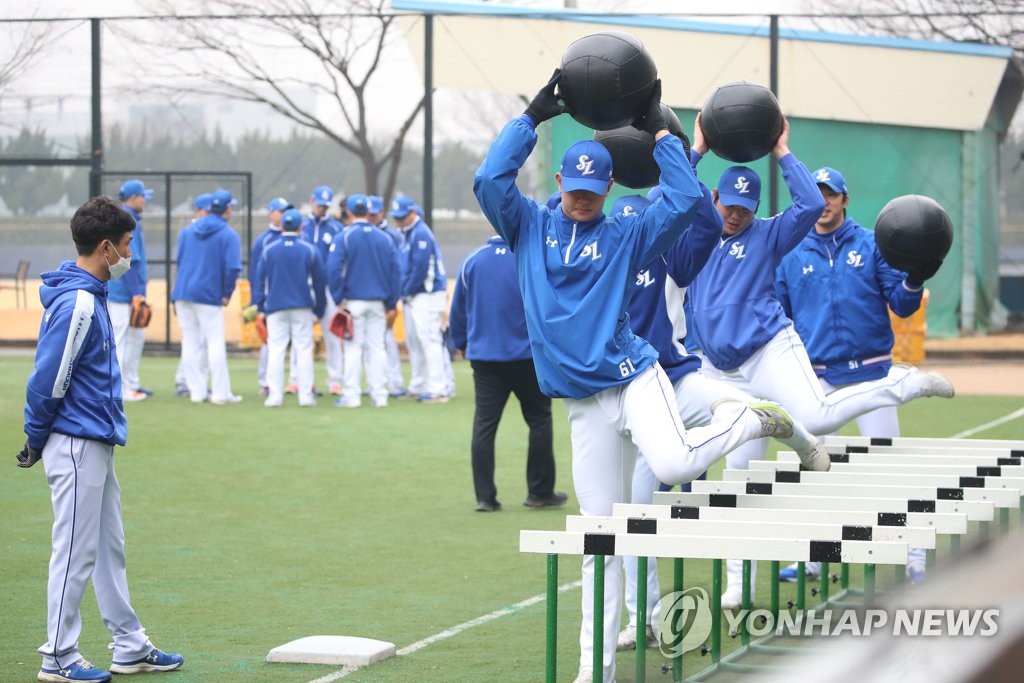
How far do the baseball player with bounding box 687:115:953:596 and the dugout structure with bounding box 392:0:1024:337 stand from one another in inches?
592

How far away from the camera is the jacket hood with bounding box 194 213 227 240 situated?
16328mm

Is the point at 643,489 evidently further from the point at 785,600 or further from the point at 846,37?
the point at 846,37

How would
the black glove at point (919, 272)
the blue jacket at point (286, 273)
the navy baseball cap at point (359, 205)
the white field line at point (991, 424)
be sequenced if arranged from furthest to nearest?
the navy baseball cap at point (359, 205), the blue jacket at point (286, 273), the white field line at point (991, 424), the black glove at point (919, 272)

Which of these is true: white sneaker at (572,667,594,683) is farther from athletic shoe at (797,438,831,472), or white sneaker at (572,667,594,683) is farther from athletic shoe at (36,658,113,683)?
athletic shoe at (36,658,113,683)

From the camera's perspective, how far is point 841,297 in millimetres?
7605

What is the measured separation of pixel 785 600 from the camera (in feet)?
23.5

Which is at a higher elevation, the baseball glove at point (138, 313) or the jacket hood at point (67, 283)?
the jacket hood at point (67, 283)

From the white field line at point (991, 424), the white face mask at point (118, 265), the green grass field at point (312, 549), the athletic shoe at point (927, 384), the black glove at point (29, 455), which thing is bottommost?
the green grass field at point (312, 549)

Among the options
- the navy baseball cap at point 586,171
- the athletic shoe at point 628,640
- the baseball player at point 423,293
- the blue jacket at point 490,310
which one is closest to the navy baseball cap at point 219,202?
the baseball player at point 423,293

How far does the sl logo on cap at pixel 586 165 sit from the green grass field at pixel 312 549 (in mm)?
2001

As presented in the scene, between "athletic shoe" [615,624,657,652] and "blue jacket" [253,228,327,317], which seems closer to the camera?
"athletic shoe" [615,624,657,652]

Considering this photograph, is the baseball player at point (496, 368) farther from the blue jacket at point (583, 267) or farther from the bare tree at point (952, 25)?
the bare tree at point (952, 25)

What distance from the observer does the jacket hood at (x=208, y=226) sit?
1633 cm

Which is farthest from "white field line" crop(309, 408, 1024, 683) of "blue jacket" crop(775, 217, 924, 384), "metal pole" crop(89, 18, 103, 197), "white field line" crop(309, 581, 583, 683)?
"metal pole" crop(89, 18, 103, 197)
